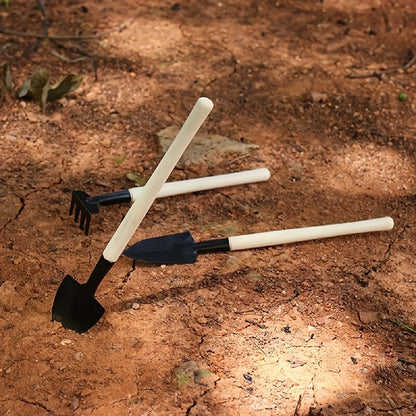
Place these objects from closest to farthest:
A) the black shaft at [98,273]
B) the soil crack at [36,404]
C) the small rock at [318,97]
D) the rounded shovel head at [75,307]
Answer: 1. the soil crack at [36,404]
2. the black shaft at [98,273]
3. the rounded shovel head at [75,307]
4. the small rock at [318,97]

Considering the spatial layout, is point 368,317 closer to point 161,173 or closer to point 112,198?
point 161,173

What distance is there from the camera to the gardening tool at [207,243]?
247 cm

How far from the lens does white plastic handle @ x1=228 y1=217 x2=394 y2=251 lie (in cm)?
254

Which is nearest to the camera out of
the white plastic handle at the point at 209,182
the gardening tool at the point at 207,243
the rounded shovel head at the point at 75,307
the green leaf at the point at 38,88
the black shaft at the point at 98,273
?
the black shaft at the point at 98,273

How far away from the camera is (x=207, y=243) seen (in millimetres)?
2520

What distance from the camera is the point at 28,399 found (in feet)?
6.55

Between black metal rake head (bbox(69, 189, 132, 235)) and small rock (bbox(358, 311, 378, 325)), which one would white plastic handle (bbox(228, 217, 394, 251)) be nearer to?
small rock (bbox(358, 311, 378, 325))

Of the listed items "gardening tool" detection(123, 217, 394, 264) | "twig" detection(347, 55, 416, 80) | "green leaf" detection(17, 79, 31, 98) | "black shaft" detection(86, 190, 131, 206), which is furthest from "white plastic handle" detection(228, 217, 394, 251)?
"green leaf" detection(17, 79, 31, 98)

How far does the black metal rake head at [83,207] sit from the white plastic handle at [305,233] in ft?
1.87

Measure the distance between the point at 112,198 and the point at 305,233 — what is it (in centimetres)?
81

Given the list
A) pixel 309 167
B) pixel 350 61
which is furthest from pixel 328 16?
pixel 309 167

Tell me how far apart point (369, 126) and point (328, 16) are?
1218 mm

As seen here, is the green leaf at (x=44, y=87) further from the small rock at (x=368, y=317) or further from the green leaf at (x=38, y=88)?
the small rock at (x=368, y=317)

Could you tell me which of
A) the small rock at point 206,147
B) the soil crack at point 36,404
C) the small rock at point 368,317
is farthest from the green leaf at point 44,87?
the small rock at point 368,317
